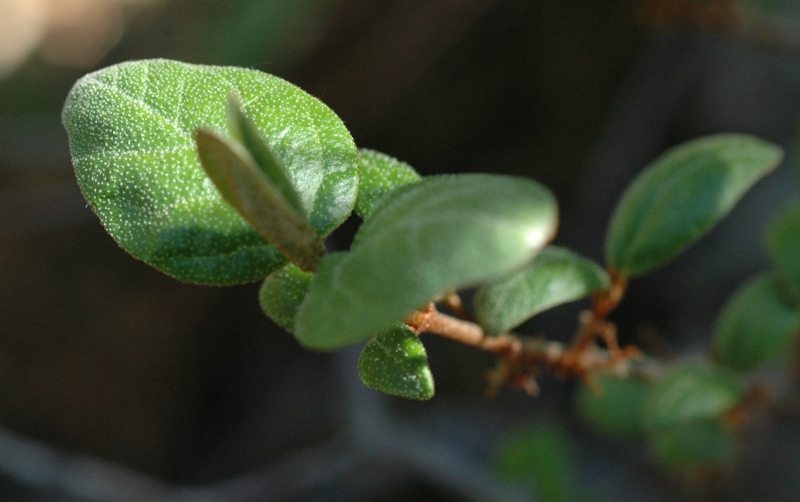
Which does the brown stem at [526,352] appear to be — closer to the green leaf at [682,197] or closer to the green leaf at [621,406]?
the green leaf at [682,197]

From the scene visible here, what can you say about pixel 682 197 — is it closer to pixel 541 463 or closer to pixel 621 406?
pixel 621 406

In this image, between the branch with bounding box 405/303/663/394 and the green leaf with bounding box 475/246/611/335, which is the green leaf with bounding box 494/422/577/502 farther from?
the green leaf with bounding box 475/246/611/335

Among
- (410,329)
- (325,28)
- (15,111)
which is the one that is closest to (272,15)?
(325,28)

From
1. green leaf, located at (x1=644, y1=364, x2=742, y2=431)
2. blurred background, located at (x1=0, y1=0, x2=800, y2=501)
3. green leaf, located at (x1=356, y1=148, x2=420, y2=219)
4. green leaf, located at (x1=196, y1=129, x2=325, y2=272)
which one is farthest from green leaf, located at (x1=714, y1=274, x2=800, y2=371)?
blurred background, located at (x1=0, y1=0, x2=800, y2=501)

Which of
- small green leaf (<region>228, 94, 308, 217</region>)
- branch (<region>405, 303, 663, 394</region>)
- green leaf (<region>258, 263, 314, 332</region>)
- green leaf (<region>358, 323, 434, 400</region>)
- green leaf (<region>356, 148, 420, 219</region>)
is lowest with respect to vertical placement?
branch (<region>405, 303, 663, 394</region>)

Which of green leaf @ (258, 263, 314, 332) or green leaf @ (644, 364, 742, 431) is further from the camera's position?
green leaf @ (644, 364, 742, 431)

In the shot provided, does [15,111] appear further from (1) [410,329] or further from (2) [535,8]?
(1) [410,329]
